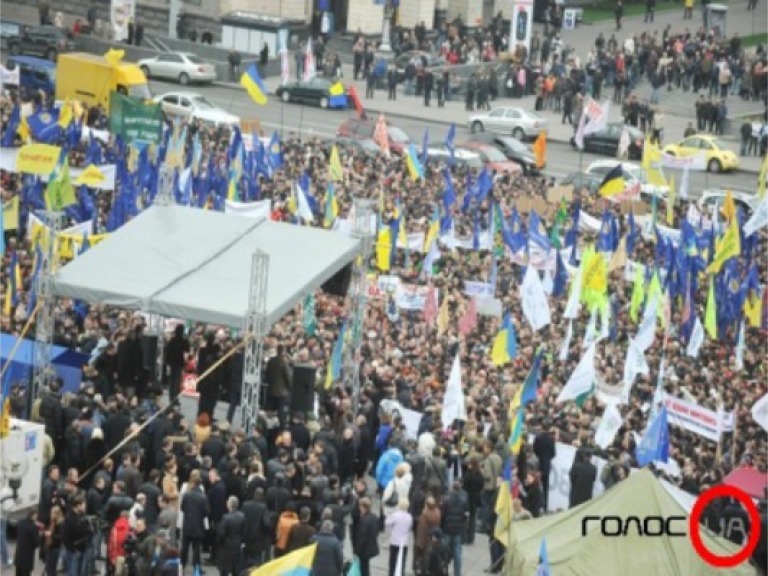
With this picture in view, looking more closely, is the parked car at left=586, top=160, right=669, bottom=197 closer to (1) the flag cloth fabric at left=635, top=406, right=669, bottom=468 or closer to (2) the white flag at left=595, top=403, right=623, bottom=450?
(2) the white flag at left=595, top=403, right=623, bottom=450

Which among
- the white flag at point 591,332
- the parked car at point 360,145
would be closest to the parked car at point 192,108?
the parked car at point 360,145

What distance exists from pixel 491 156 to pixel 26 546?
1102 inches

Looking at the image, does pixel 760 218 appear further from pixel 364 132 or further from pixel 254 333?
pixel 364 132

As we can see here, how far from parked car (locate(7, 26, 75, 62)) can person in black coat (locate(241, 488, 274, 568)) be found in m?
38.8

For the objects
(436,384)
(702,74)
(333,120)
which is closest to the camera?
(436,384)

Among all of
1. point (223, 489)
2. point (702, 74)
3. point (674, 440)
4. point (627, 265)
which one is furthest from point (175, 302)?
point (702, 74)

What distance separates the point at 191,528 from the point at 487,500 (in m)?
3.96

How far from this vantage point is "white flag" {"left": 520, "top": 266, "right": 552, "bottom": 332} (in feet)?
110

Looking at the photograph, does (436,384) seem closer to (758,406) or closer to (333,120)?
(758,406)

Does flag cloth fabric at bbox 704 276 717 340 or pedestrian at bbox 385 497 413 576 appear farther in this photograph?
flag cloth fabric at bbox 704 276 717 340

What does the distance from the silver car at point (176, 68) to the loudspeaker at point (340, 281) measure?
30.8 meters

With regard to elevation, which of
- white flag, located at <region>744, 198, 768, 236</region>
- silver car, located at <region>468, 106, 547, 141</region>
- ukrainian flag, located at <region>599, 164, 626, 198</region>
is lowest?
silver car, located at <region>468, 106, 547, 141</region>

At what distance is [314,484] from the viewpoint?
26.0 meters

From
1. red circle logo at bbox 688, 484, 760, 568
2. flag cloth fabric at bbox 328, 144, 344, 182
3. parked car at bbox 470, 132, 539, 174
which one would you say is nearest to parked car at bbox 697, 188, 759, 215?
parked car at bbox 470, 132, 539, 174
